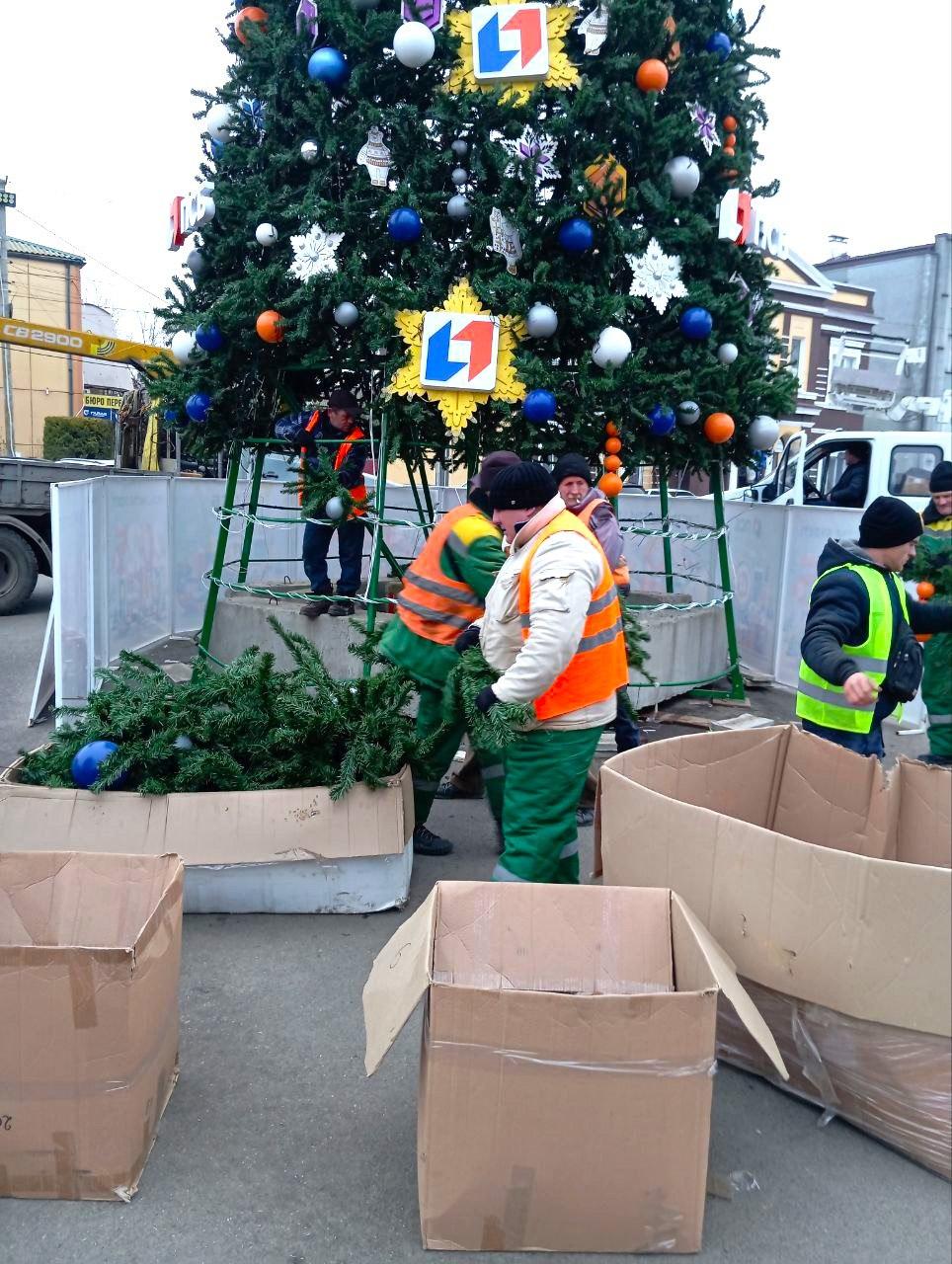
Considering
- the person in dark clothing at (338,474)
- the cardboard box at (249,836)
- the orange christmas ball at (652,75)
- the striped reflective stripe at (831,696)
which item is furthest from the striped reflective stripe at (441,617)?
the orange christmas ball at (652,75)

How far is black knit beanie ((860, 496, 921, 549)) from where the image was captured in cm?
373

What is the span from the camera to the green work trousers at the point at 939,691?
19.0 ft

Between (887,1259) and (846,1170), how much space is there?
280 millimetres

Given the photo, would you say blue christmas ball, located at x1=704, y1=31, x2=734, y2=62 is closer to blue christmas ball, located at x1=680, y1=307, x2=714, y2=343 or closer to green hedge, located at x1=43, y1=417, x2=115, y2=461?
blue christmas ball, located at x1=680, y1=307, x2=714, y2=343

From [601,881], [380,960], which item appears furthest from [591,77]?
[380,960]

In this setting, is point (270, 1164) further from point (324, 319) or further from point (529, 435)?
point (324, 319)

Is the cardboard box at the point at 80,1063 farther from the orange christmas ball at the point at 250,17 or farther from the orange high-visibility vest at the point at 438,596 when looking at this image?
the orange christmas ball at the point at 250,17

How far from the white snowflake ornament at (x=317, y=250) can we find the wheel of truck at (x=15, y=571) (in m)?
6.75

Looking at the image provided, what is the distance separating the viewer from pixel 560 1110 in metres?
2.25

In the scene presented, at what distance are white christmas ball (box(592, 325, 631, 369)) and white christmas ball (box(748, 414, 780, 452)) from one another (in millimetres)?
1278

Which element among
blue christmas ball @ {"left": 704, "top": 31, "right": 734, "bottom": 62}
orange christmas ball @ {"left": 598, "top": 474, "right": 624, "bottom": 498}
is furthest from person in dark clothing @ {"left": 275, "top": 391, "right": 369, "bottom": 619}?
blue christmas ball @ {"left": 704, "top": 31, "right": 734, "bottom": 62}

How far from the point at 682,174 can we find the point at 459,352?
1.87m

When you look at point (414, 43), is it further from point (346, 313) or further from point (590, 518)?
point (590, 518)

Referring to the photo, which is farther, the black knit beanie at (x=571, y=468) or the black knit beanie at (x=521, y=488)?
the black knit beanie at (x=571, y=468)
